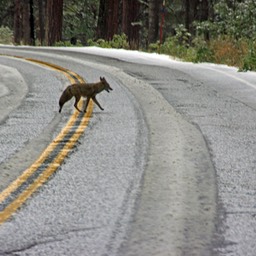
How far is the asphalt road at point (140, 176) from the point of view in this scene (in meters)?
4.04

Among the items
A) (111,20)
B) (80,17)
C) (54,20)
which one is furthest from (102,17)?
(80,17)

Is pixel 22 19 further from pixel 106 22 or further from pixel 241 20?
pixel 241 20

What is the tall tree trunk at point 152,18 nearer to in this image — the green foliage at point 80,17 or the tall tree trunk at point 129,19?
the tall tree trunk at point 129,19

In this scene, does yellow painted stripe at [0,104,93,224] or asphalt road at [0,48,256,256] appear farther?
yellow painted stripe at [0,104,93,224]

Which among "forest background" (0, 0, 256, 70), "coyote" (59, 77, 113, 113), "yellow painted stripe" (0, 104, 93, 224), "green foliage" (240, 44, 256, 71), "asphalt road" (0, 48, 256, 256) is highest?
"forest background" (0, 0, 256, 70)

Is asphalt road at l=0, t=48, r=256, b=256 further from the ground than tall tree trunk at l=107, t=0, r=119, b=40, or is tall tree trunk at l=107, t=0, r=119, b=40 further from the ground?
tall tree trunk at l=107, t=0, r=119, b=40

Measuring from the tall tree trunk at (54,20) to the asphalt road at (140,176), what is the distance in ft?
68.6

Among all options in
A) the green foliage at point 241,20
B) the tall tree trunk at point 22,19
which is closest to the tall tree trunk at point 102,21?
the green foliage at point 241,20

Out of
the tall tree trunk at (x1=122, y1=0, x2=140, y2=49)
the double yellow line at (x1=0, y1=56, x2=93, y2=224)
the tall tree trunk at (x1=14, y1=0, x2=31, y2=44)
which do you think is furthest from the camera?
the tall tree trunk at (x1=14, y1=0, x2=31, y2=44)

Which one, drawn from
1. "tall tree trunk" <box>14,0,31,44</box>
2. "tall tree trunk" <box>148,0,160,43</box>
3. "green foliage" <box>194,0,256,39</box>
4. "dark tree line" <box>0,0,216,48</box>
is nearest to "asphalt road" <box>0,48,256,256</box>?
"green foliage" <box>194,0,256,39</box>

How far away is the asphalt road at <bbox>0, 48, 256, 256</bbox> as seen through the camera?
13.3ft

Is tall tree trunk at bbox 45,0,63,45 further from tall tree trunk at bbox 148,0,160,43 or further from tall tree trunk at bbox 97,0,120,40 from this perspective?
tall tree trunk at bbox 148,0,160,43

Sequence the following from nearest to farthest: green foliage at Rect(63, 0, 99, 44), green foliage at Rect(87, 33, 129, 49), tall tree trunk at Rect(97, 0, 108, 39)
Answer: green foliage at Rect(87, 33, 129, 49) < tall tree trunk at Rect(97, 0, 108, 39) < green foliage at Rect(63, 0, 99, 44)

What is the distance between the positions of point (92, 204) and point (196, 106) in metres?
6.08
